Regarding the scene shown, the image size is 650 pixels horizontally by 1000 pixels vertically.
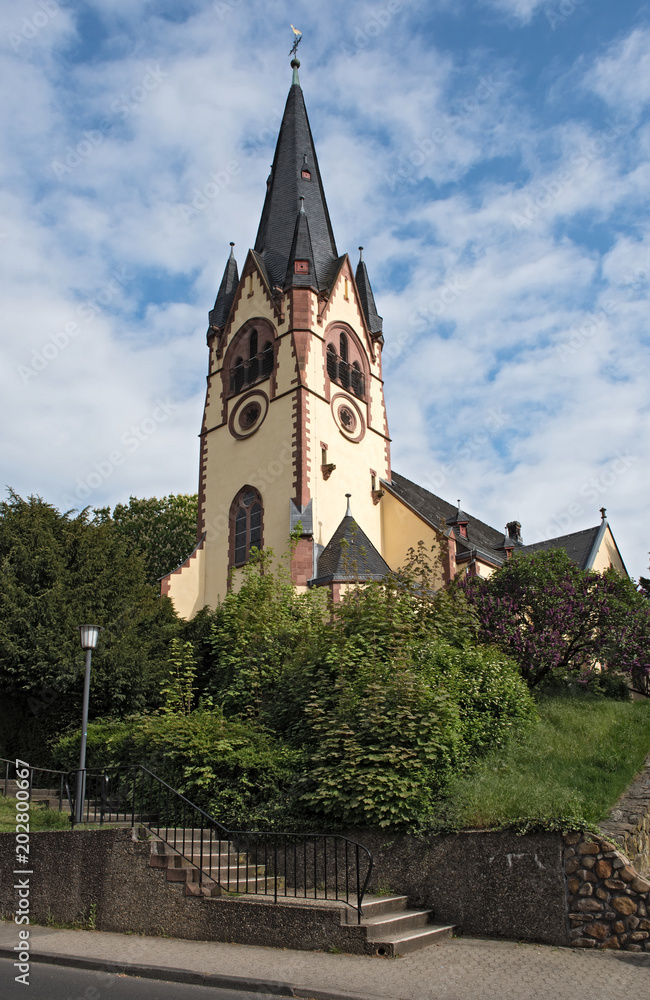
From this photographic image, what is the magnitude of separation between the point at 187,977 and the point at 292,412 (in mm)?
21332

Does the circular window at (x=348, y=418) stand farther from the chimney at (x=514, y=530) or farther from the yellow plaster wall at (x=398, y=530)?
the chimney at (x=514, y=530)

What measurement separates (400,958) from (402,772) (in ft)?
9.22

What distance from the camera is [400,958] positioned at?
7902 mm

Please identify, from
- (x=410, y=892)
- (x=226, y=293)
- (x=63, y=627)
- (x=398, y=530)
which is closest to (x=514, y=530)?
(x=398, y=530)

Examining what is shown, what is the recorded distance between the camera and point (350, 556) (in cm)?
2291

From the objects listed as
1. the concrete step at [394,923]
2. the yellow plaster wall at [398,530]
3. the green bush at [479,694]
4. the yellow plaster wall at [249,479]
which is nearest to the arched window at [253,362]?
the yellow plaster wall at [249,479]

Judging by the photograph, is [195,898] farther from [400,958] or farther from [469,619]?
[469,619]

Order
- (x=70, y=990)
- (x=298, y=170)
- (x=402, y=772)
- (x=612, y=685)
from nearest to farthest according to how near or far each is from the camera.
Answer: (x=70, y=990) < (x=402, y=772) < (x=612, y=685) < (x=298, y=170)

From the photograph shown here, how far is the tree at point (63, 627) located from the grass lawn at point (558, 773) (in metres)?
9.77

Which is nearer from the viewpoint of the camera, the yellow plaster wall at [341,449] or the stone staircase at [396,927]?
the stone staircase at [396,927]

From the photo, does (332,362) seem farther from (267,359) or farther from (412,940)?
(412,940)

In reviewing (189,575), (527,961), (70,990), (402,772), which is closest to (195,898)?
(70,990)

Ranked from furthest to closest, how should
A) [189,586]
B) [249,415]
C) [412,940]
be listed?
[249,415] → [189,586] → [412,940]

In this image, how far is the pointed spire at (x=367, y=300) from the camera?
3234cm
